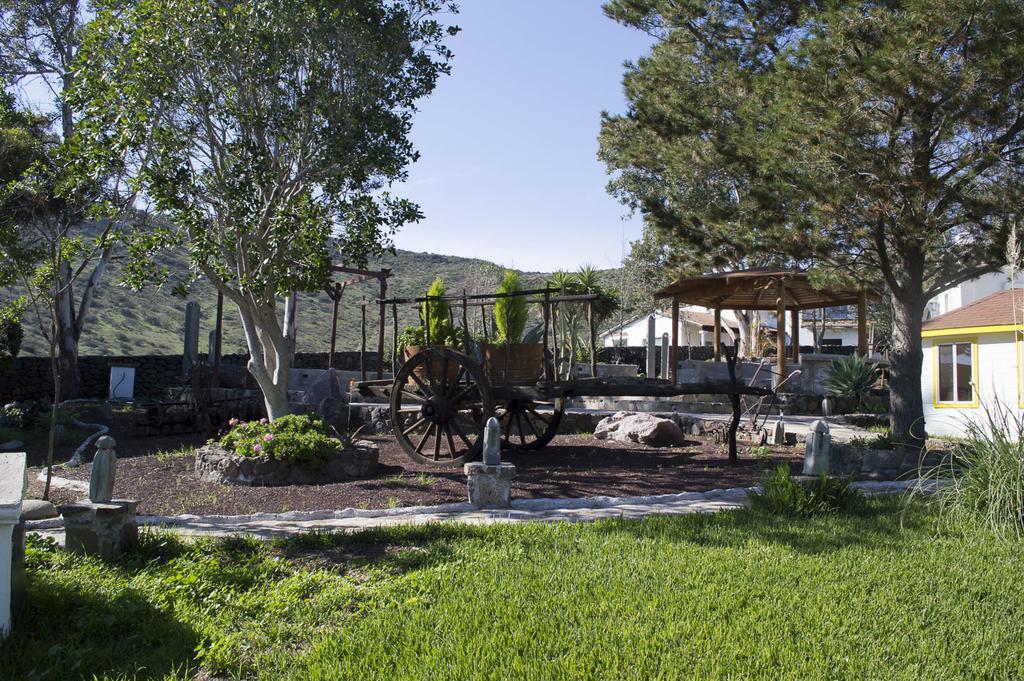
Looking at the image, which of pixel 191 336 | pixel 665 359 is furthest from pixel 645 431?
pixel 665 359

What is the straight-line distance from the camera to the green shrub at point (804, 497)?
6.59m

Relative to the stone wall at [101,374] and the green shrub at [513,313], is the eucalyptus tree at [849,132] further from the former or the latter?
the stone wall at [101,374]

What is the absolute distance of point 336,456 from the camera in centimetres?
907

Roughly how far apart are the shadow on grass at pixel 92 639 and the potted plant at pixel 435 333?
18.4ft

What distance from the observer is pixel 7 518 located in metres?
3.81

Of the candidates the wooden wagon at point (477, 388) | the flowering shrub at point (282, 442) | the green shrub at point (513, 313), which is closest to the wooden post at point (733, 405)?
the wooden wagon at point (477, 388)

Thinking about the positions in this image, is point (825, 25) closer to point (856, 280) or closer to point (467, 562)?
point (856, 280)

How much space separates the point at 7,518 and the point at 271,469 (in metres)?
4.91

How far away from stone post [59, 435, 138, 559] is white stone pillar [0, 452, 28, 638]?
4.15 feet

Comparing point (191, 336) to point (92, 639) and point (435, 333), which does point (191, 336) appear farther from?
point (92, 639)

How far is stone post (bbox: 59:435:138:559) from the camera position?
5.28 metres

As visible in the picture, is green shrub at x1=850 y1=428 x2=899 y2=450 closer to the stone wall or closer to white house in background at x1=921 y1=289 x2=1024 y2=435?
white house in background at x1=921 y1=289 x2=1024 y2=435

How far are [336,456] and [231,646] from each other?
17.5 ft

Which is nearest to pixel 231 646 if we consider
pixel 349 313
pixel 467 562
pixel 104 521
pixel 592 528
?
pixel 467 562
